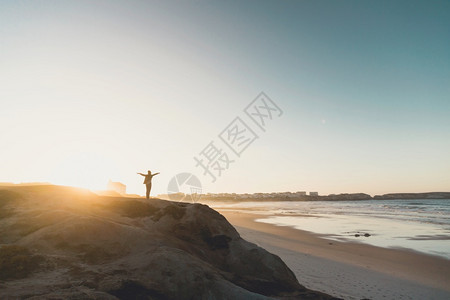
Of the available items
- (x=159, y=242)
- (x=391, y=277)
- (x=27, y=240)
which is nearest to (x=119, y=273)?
(x=159, y=242)

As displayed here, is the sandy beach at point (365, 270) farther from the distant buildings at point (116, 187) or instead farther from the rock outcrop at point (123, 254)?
the distant buildings at point (116, 187)

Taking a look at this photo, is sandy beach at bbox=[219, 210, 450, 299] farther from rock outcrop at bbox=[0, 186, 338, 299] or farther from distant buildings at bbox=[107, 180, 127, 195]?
distant buildings at bbox=[107, 180, 127, 195]

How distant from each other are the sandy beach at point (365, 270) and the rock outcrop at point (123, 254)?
4459 millimetres

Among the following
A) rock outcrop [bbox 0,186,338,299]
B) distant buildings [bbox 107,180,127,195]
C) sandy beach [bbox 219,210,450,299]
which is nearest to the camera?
rock outcrop [bbox 0,186,338,299]

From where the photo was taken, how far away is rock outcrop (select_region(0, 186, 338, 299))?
218 inches

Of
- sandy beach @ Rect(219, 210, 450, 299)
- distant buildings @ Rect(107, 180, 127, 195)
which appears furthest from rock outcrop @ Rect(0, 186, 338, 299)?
Result: distant buildings @ Rect(107, 180, 127, 195)

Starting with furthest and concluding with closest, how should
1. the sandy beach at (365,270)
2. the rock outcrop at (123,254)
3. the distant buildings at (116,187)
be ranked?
1. the distant buildings at (116,187)
2. the sandy beach at (365,270)
3. the rock outcrop at (123,254)

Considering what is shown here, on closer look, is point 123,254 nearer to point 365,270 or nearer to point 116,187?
point 365,270

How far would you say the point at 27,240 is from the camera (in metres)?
7.16

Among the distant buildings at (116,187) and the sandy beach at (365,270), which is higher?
the distant buildings at (116,187)

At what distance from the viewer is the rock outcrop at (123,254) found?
18.2ft

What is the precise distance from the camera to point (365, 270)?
14.3m

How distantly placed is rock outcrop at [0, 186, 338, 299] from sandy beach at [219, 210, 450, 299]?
4.46 meters

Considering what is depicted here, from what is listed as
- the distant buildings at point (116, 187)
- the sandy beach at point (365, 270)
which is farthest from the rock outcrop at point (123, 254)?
the distant buildings at point (116, 187)
